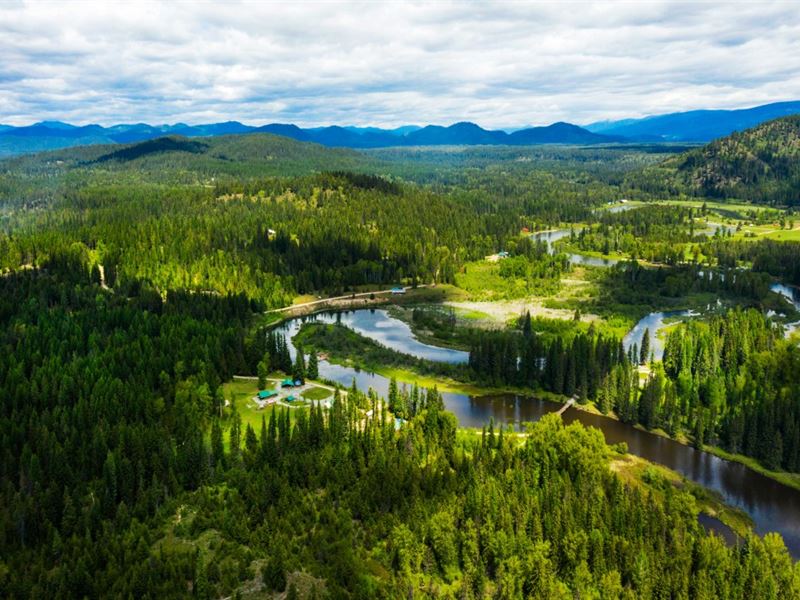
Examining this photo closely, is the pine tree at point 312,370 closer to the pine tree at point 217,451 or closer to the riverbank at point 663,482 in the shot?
the riverbank at point 663,482

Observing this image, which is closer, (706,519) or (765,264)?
(706,519)

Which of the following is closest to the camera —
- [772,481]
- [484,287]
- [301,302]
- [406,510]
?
[406,510]

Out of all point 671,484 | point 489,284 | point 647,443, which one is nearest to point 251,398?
point 647,443

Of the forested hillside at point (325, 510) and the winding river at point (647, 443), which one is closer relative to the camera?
the forested hillside at point (325, 510)

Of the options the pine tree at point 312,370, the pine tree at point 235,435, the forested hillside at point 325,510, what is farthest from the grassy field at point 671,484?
the pine tree at point 312,370

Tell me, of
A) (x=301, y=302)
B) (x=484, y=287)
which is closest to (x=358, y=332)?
(x=301, y=302)

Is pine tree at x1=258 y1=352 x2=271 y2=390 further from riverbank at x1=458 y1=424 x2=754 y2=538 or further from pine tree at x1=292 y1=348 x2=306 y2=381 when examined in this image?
riverbank at x1=458 y1=424 x2=754 y2=538

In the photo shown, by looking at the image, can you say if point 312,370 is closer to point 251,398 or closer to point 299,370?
point 299,370

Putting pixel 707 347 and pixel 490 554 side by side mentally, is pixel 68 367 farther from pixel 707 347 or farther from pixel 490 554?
pixel 707 347

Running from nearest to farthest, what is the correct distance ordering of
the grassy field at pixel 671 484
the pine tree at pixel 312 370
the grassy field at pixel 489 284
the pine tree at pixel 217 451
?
the grassy field at pixel 671 484 < the pine tree at pixel 217 451 < the pine tree at pixel 312 370 < the grassy field at pixel 489 284
